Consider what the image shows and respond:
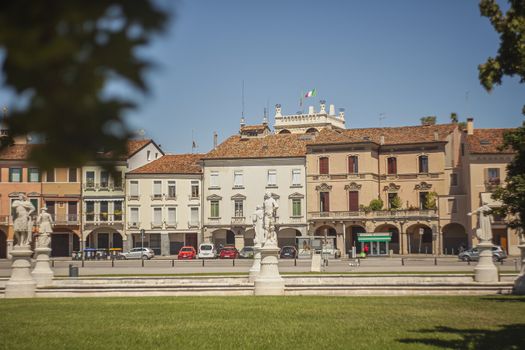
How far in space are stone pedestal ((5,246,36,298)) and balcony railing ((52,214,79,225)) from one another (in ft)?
161

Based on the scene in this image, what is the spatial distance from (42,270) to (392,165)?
1950 inches

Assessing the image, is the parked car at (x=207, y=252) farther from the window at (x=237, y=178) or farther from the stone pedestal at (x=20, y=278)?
the stone pedestal at (x=20, y=278)

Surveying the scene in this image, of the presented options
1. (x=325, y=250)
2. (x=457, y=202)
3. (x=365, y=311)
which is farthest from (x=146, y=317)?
(x=457, y=202)

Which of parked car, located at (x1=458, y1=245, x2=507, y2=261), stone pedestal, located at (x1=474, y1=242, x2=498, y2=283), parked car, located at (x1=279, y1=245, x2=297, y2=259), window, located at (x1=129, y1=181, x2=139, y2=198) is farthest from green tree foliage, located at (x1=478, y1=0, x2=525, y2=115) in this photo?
window, located at (x1=129, y1=181, x2=139, y2=198)

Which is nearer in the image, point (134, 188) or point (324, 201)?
point (324, 201)

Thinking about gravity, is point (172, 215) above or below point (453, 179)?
below

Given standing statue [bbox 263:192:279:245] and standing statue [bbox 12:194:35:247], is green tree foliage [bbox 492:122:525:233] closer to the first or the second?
standing statue [bbox 263:192:279:245]

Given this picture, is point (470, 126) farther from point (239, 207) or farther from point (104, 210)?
point (104, 210)

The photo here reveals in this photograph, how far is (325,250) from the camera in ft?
205

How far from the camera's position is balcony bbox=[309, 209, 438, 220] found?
231 feet

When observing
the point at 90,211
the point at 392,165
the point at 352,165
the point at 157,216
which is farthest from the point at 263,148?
the point at 90,211

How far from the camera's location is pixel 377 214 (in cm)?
7150

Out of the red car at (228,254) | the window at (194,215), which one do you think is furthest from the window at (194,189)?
the red car at (228,254)

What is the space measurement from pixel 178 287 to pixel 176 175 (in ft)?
165
